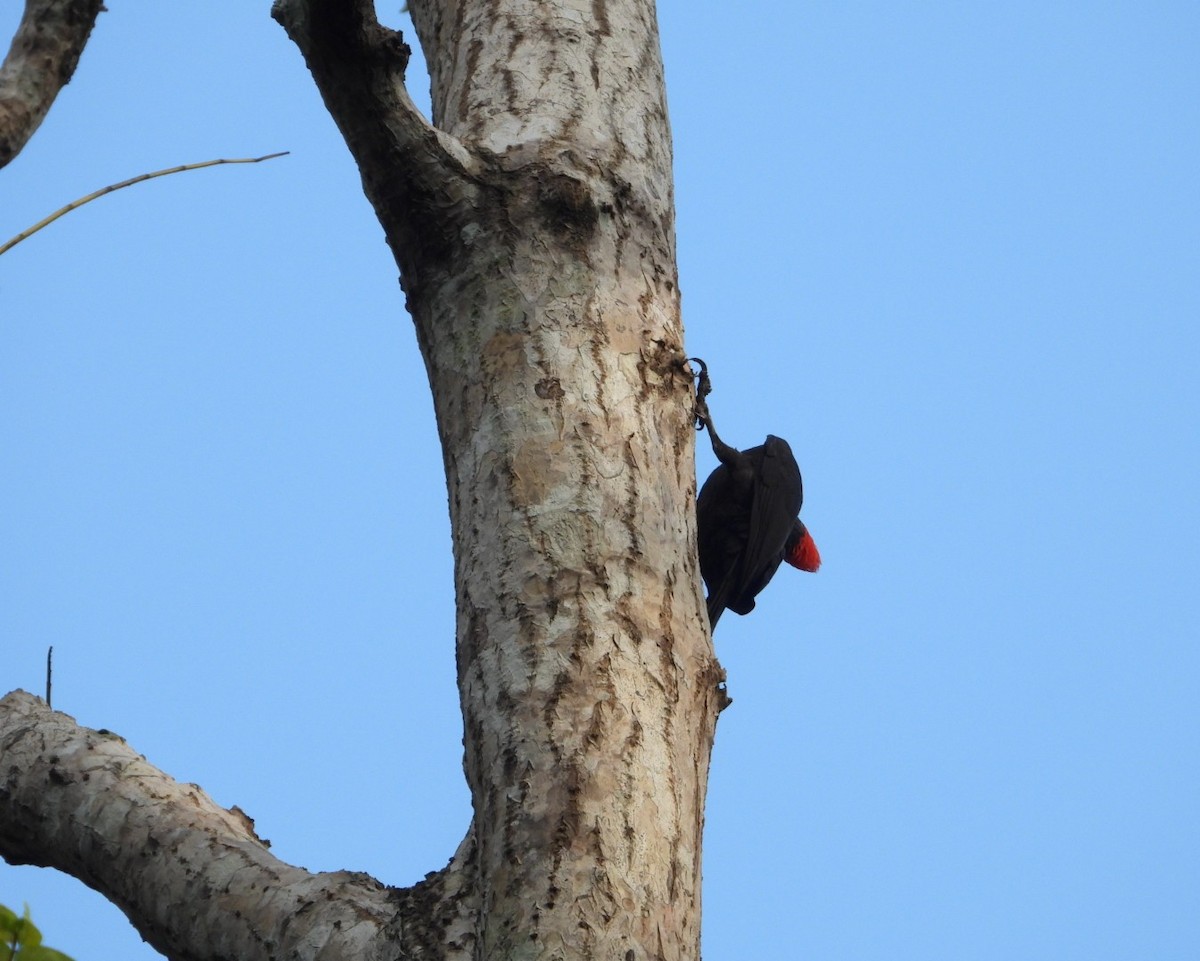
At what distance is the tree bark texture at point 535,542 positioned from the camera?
1.74 m

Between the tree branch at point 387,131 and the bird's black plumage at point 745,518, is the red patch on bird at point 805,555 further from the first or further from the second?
the tree branch at point 387,131

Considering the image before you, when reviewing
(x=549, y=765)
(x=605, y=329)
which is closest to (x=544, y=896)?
(x=549, y=765)

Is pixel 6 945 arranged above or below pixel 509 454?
below

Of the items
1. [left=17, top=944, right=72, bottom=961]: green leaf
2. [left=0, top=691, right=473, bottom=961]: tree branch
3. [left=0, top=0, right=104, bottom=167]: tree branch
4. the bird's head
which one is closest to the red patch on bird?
the bird's head

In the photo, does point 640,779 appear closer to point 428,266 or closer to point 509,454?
point 509,454

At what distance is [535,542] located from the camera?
6.49 ft

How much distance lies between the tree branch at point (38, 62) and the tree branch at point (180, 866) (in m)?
1.20

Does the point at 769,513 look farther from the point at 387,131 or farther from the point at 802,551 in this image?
the point at 387,131

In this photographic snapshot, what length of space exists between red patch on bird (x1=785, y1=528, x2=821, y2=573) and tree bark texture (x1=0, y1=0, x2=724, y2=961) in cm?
318

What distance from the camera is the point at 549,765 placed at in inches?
69.5

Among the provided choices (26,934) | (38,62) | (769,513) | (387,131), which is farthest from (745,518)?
(26,934)

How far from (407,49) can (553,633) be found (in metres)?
1.01

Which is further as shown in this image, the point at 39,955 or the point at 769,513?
the point at 769,513

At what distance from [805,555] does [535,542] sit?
12.5 ft
